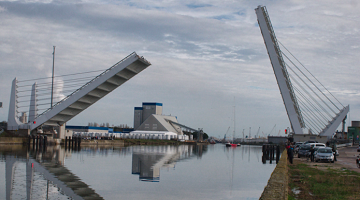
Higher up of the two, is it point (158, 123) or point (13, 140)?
point (158, 123)

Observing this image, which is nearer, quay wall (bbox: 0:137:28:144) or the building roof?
quay wall (bbox: 0:137:28:144)

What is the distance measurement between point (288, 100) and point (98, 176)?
1571 inches

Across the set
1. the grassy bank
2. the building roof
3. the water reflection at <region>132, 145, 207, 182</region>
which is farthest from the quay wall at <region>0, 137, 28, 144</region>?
the building roof

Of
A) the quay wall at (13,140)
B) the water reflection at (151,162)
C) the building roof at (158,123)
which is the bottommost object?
the water reflection at (151,162)

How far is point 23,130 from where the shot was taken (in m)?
43.6

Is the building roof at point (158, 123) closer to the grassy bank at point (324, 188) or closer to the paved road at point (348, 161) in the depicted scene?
the paved road at point (348, 161)

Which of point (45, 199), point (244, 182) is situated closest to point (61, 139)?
point (244, 182)

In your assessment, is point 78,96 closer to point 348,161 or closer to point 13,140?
point 13,140

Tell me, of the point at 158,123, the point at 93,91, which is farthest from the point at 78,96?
the point at 158,123

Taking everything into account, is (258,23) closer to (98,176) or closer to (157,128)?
(98,176)

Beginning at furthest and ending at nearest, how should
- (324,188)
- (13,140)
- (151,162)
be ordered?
(13,140) → (151,162) → (324,188)

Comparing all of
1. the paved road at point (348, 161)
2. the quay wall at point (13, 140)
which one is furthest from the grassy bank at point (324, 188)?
the quay wall at point (13, 140)

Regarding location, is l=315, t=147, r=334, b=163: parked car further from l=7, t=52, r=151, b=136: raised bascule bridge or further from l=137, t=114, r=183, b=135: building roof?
l=137, t=114, r=183, b=135: building roof

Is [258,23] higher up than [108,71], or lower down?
higher up
